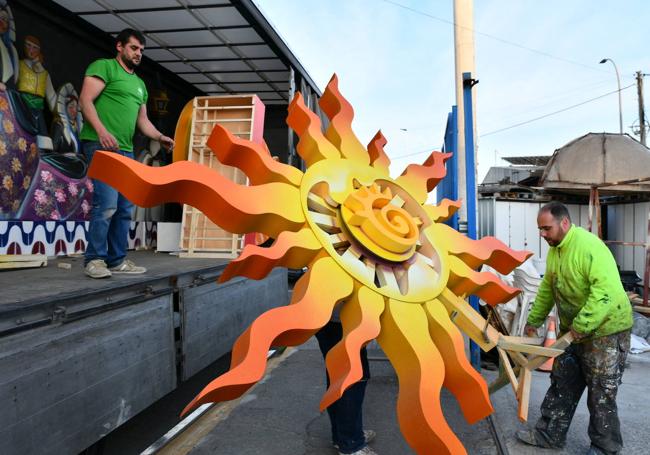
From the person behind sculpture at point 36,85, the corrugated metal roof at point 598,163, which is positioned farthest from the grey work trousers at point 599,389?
the corrugated metal roof at point 598,163

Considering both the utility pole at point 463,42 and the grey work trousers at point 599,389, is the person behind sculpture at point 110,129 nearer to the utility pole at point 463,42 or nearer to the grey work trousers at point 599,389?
the grey work trousers at point 599,389

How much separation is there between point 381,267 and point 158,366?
54.2 inches

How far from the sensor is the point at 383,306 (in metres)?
1.81

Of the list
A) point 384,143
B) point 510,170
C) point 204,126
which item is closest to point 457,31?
point 204,126

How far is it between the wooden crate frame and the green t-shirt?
1.40m

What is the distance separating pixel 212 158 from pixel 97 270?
2.70 m

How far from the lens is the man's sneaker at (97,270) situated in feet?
8.89

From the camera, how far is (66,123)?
550 centimetres

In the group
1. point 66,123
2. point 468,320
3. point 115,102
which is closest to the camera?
point 468,320

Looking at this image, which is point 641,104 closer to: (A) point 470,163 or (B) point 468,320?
(A) point 470,163

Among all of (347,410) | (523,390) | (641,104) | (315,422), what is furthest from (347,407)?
(641,104)

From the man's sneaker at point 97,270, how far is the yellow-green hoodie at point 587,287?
114 inches

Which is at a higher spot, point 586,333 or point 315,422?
point 586,333

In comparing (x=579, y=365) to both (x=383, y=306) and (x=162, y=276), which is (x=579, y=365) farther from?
(x=162, y=276)
